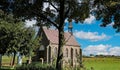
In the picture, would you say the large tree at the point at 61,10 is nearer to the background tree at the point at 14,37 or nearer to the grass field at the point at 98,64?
the grass field at the point at 98,64

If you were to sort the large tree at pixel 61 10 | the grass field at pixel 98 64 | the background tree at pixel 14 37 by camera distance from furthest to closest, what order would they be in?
the grass field at pixel 98 64 → the background tree at pixel 14 37 → the large tree at pixel 61 10

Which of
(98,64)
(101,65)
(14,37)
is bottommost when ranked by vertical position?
(101,65)

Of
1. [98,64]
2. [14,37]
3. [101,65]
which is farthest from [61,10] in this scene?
[98,64]

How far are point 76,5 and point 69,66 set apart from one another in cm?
580

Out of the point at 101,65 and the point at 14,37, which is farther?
the point at 101,65

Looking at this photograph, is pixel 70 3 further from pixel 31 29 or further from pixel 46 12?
pixel 31 29

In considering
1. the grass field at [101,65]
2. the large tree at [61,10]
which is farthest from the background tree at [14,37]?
the large tree at [61,10]

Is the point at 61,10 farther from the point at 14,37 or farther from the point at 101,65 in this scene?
the point at 101,65

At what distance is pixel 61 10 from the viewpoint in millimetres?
25281

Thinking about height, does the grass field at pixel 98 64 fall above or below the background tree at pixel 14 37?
below

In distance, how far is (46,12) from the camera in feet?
88.8

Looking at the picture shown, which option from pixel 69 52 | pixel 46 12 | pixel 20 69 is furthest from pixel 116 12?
pixel 69 52

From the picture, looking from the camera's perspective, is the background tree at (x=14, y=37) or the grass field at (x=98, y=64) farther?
the grass field at (x=98, y=64)

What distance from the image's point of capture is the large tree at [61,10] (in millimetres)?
23875
